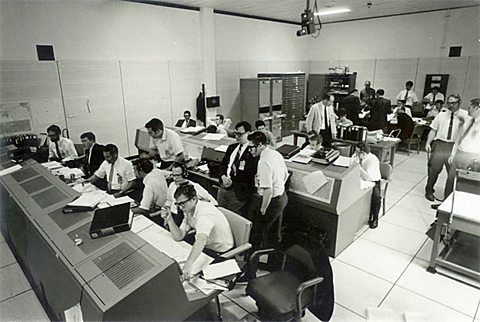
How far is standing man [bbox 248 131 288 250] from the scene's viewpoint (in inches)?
126

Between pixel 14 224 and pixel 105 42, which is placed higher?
pixel 105 42

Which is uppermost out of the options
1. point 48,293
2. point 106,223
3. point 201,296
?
point 106,223

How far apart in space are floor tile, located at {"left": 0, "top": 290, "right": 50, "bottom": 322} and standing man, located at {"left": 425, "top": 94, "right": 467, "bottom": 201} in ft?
17.3

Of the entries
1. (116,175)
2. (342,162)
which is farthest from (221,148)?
(342,162)

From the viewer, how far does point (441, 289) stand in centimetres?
296

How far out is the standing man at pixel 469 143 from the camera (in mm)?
3994

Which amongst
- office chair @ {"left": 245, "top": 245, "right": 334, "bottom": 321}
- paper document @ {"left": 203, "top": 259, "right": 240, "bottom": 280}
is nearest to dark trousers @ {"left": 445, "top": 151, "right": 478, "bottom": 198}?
office chair @ {"left": 245, "top": 245, "right": 334, "bottom": 321}

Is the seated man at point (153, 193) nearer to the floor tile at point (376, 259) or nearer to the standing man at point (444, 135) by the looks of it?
the floor tile at point (376, 259)

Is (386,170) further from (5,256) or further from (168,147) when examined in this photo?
(5,256)

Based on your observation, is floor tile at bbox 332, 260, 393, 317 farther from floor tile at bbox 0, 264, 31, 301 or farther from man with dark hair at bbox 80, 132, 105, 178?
man with dark hair at bbox 80, 132, 105, 178

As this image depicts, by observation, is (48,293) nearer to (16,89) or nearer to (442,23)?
(16,89)

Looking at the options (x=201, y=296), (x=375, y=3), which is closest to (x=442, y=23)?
(x=375, y=3)

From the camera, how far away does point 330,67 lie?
1085 centimetres

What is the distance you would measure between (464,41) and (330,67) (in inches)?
152
